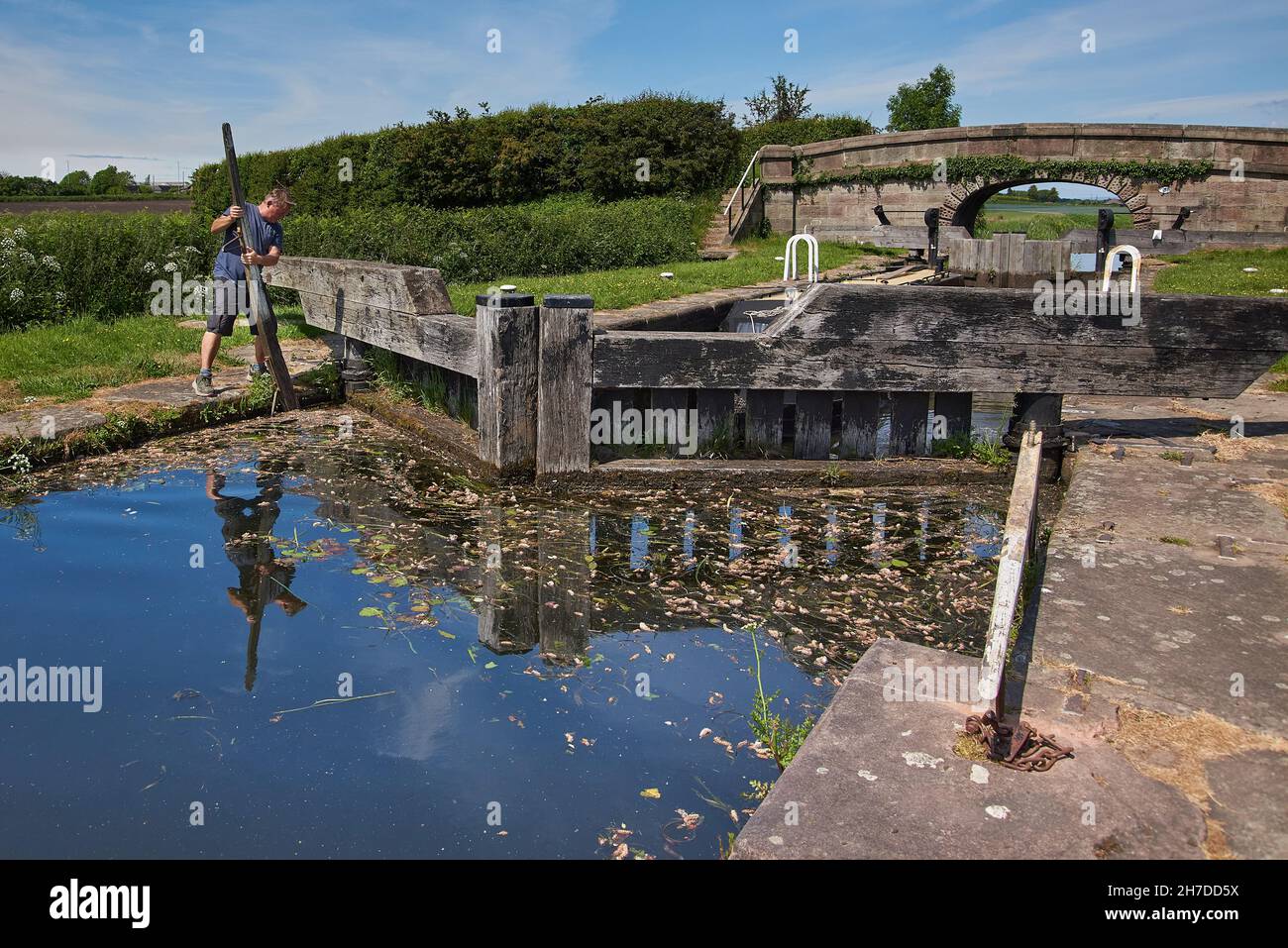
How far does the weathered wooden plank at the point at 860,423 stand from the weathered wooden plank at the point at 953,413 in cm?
Result: 39

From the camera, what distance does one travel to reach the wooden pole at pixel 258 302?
7645mm

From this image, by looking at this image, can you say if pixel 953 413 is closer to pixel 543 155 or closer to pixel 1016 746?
pixel 1016 746

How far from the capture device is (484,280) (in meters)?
14.3

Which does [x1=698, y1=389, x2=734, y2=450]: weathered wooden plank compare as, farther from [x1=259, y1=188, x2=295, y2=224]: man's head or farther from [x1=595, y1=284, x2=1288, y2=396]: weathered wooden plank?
[x1=259, y1=188, x2=295, y2=224]: man's head

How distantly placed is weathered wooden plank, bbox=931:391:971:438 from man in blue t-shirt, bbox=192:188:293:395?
5279 mm

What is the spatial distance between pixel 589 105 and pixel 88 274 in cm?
1749

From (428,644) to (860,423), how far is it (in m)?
3.30

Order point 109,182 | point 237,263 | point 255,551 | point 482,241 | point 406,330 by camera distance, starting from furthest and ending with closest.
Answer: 1. point 109,182
2. point 482,241
3. point 237,263
4. point 406,330
5. point 255,551

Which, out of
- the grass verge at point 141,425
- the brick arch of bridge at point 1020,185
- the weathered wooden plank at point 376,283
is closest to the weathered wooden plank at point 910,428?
the weathered wooden plank at point 376,283

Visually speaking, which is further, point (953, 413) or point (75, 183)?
point (75, 183)

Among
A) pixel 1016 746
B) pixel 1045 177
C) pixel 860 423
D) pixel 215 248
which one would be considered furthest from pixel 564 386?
pixel 1045 177

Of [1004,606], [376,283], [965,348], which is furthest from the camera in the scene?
[376,283]

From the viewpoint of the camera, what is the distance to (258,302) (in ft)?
25.5

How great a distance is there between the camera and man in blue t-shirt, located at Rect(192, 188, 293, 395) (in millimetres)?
7832
